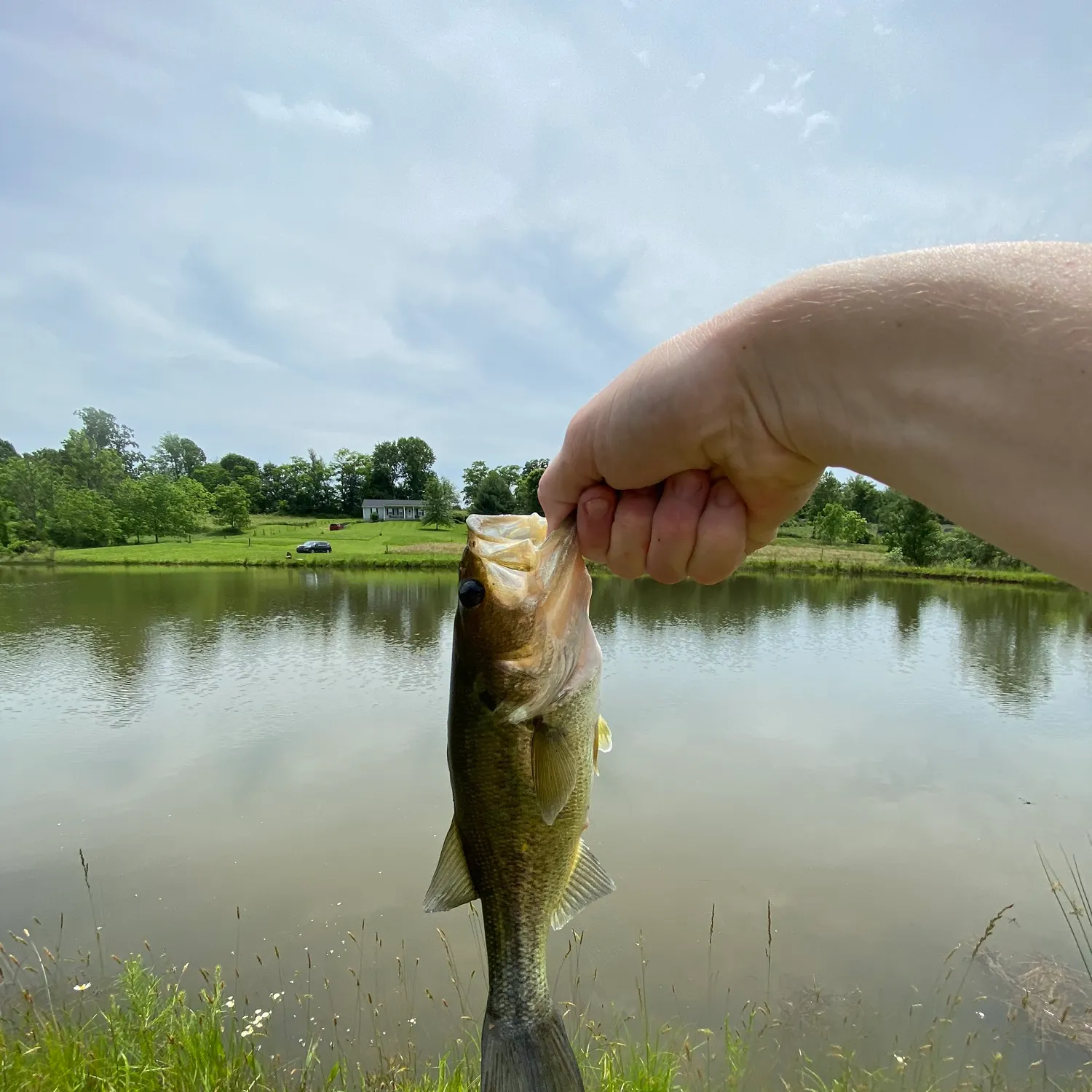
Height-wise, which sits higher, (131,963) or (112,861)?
(131,963)

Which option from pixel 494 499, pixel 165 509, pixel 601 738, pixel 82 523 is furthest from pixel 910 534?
pixel 82 523

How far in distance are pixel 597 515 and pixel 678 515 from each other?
247mm

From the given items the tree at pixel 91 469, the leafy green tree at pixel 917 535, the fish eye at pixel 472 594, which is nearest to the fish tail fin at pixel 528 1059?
the fish eye at pixel 472 594

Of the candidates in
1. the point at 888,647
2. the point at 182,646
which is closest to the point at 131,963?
the point at 182,646

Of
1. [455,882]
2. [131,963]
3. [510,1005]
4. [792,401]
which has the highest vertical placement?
[792,401]

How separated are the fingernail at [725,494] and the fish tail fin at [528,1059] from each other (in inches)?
62.0

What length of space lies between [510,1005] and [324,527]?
7099 centimetres

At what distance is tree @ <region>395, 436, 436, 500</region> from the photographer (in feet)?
279

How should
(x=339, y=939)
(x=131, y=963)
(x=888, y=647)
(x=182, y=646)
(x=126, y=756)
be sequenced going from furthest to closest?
(x=888, y=647) < (x=182, y=646) < (x=126, y=756) < (x=339, y=939) < (x=131, y=963)

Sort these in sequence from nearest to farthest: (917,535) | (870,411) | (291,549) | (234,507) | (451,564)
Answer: (870,411)
(451,564)
(917,535)
(291,549)
(234,507)

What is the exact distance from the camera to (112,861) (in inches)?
307

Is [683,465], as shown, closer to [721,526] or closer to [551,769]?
[721,526]

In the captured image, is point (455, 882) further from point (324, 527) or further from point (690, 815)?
point (324, 527)

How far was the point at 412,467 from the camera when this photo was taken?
280 ft
